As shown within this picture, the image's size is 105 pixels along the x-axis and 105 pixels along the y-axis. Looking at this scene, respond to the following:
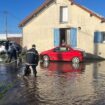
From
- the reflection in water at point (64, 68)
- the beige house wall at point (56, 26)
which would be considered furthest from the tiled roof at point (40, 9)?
the reflection in water at point (64, 68)

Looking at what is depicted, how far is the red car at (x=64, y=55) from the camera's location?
31.9 m

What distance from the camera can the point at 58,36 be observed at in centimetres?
3862

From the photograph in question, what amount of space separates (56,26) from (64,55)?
687 centimetres

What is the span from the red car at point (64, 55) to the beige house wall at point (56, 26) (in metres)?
5.63

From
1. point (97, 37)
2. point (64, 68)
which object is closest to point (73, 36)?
point (97, 37)

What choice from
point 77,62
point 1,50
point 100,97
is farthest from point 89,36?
point 100,97

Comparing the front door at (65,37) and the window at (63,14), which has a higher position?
the window at (63,14)

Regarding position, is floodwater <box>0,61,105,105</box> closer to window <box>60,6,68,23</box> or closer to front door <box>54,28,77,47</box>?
front door <box>54,28,77,47</box>

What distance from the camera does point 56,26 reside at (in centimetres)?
3872

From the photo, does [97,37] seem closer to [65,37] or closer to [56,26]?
[65,37]

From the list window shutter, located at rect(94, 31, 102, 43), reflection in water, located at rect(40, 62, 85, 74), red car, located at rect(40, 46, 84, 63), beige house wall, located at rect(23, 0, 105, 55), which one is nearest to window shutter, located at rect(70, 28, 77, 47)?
beige house wall, located at rect(23, 0, 105, 55)

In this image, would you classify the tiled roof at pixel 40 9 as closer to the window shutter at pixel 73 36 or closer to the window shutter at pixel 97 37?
the window shutter at pixel 97 37

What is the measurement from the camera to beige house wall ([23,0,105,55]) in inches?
1473

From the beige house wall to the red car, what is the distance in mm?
5629
